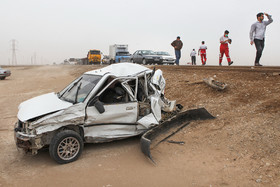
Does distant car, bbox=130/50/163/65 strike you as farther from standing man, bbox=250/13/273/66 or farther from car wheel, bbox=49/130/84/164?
car wheel, bbox=49/130/84/164

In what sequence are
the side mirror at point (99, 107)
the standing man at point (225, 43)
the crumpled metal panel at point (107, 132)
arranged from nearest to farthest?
the side mirror at point (99, 107), the crumpled metal panel at point (107, 132), the standing man at point (225, 43)

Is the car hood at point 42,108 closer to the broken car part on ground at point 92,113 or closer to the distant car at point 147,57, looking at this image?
the broken car part on ground at point 92,113

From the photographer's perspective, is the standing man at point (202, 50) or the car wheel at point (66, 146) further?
the standing man at point (202, 50)

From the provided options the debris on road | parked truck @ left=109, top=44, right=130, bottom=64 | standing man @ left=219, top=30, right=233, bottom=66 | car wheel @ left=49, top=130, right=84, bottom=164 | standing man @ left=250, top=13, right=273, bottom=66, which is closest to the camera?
car wheel @ left=49, top=130, right=84, bottom=164

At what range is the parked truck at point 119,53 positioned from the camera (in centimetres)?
2837

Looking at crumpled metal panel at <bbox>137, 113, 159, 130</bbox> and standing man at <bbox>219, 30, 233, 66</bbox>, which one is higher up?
standing man at <bbox>219, 30, 233, 66</bbox>

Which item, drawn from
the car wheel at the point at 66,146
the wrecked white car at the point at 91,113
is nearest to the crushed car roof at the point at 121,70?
the wrecked white car at the point at 91,113

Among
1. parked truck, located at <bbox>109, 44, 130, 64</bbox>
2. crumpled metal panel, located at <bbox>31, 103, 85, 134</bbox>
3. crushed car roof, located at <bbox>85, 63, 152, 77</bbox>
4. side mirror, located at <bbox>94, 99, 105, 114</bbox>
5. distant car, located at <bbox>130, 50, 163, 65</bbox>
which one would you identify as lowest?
crumpled metal panel, located at <bbox>31, 103, 85, 134</bbox>

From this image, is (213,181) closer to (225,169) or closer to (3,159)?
(225,169)

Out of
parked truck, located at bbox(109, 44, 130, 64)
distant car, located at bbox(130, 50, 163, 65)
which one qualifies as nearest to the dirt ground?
distant car, located at bbox(130, 50, 163, 65)

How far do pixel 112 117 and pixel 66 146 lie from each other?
114 cm

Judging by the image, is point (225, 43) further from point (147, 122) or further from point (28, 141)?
point (28, 141)

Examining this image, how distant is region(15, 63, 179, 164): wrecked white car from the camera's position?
4652mm

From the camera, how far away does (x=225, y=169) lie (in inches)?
171
